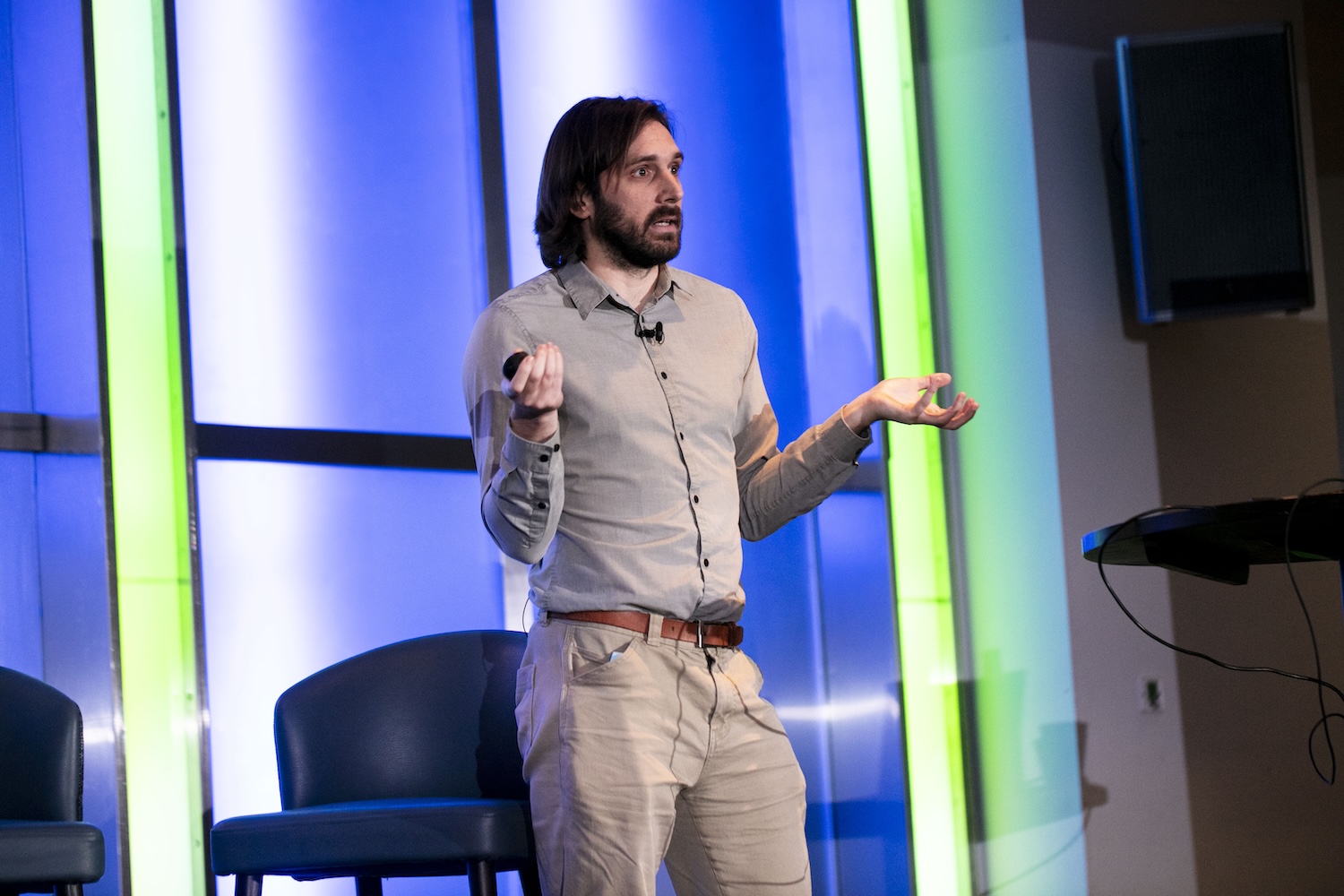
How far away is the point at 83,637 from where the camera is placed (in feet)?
Result: 8.57

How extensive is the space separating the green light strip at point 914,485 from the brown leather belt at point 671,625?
201cm

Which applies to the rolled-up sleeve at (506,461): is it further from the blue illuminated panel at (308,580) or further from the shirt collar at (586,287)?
the blue illuminated panel at (308,580)

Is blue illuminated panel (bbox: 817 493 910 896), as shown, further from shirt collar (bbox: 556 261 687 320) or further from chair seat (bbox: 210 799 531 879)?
chair seat (bbox: 210 799 531 879)

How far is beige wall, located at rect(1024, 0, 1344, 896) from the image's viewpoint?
376cm

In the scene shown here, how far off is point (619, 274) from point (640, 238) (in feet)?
0.23

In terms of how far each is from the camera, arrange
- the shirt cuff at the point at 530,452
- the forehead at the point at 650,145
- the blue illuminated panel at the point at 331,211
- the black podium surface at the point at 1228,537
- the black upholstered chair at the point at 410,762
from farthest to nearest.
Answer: the blue illuminated panel at the point at 331,211
the forehead at the point at 650,145
the black upholstered chair at the point at 410,762
the shirt cuff at the point at 530,452
the black podium surface at the point at 1228,537

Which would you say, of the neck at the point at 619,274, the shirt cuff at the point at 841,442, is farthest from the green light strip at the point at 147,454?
the shirt cuff at the point at 841,442

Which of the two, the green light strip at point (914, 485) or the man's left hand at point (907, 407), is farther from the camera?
the green light strip at point (914, 485)

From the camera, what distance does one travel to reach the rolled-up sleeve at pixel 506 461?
1.75 metres

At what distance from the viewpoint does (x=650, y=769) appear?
1.75 m

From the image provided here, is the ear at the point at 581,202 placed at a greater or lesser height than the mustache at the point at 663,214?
greater

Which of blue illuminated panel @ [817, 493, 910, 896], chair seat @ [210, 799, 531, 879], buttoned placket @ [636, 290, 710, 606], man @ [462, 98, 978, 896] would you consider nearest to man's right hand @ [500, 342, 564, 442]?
man @ [462, 98, 978, 896]

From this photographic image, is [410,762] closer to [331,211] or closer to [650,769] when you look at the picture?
[650,769]

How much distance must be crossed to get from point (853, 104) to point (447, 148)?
4.34ft
